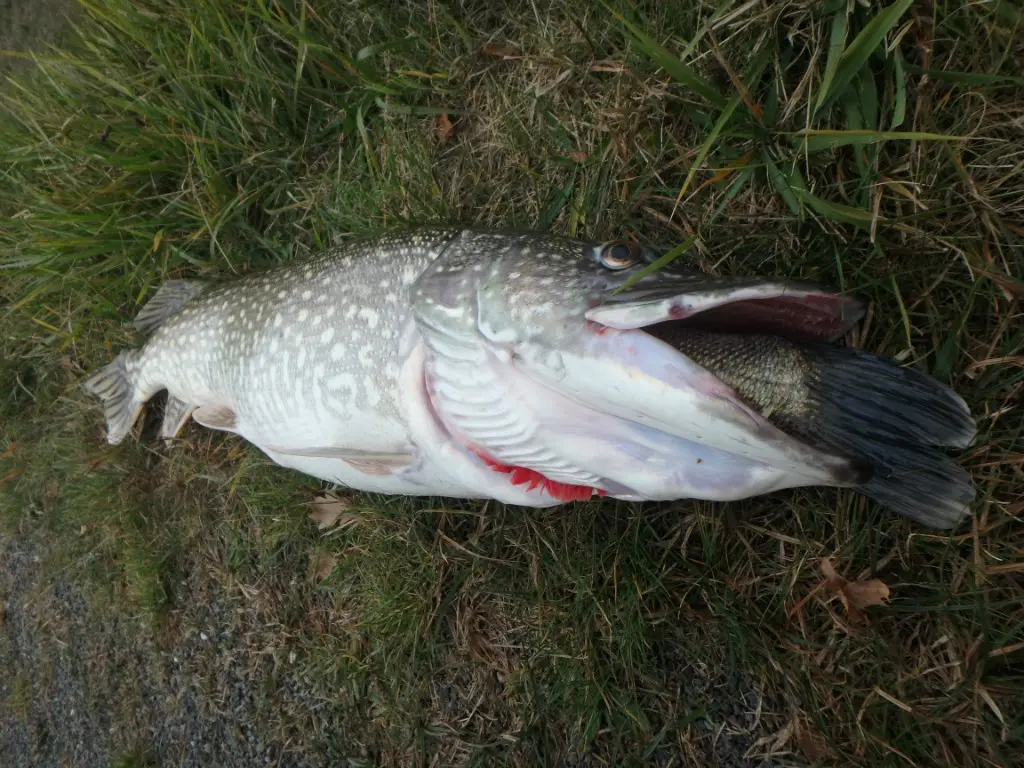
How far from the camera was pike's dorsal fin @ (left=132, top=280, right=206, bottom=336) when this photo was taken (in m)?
2.34

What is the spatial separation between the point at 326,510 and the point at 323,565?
8.3 inches

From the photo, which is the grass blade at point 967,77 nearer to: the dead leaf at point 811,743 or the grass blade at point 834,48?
the grass blade at point 834,48

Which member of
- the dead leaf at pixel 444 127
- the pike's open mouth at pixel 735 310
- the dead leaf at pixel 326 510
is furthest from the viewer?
the dead leaf at pixel 326 510

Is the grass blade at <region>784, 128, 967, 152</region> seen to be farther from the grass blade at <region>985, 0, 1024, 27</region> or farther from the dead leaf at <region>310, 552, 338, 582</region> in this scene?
the dead leaf at <region>310, 552, 338, 582</region>

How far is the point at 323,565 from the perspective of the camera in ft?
7.23

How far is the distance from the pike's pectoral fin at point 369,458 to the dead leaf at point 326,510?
0.53 metres

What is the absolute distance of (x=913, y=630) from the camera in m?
1.39

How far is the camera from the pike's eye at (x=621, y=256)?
3.92ft

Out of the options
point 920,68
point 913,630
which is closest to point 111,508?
point 913,630

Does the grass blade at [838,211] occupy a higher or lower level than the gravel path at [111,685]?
higher

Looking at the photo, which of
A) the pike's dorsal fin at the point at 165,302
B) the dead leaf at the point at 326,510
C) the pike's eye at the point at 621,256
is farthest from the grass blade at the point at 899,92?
the pike's dorsal fin at the point at 165,302

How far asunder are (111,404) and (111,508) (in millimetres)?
496

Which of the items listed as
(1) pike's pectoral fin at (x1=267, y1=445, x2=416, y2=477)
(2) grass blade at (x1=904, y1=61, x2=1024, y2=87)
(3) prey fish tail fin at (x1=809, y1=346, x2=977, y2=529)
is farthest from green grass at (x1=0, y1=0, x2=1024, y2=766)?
(1) pike's pectoral fin at (x1=267, y1=445, x2=416, y2=477)

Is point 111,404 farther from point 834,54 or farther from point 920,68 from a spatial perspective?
point 920,68
